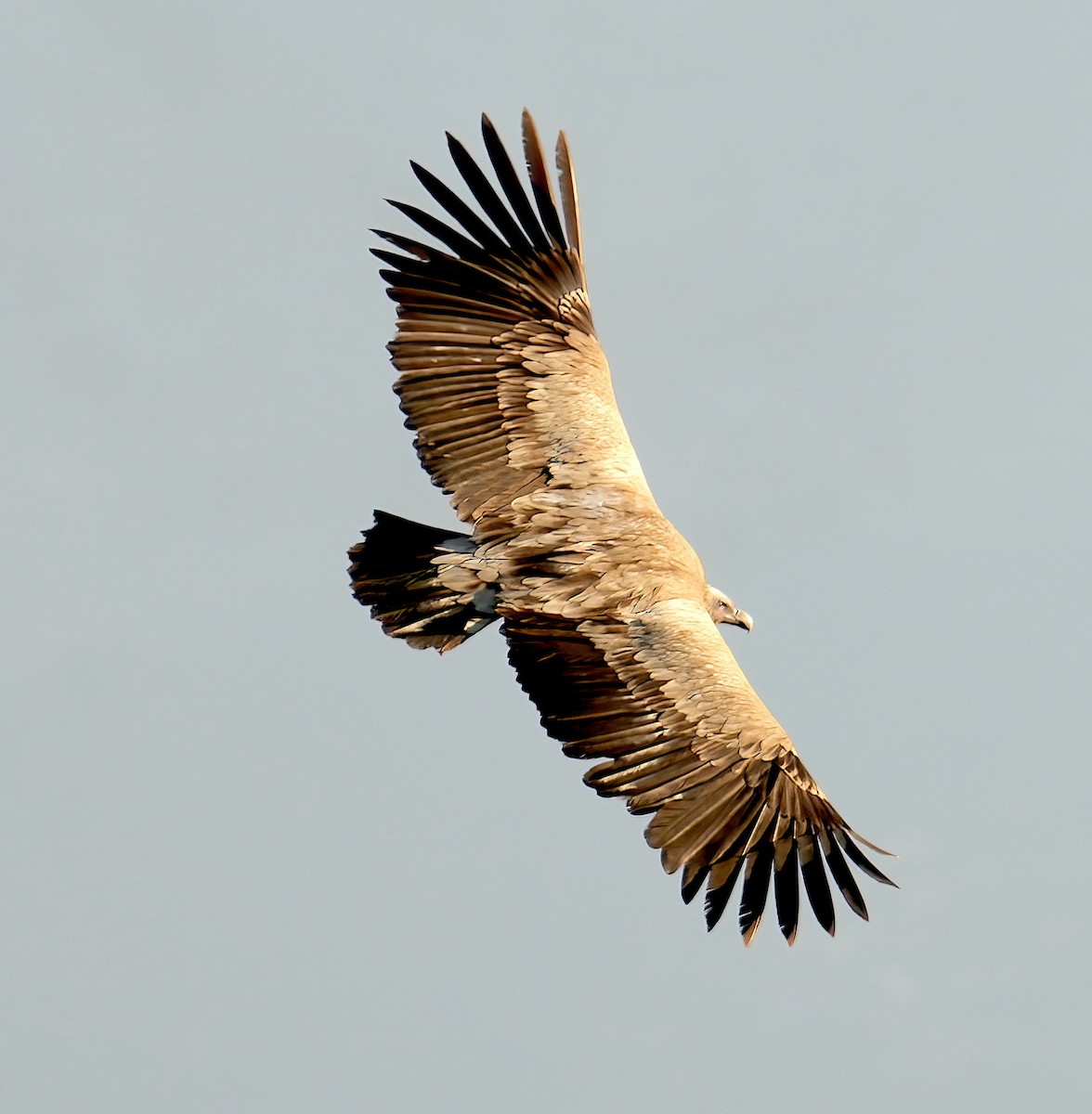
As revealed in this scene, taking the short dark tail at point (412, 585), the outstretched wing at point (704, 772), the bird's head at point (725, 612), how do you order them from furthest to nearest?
the bird's head at point (725, 612) → the short dark tail at point (412, 585) → the outstretched wing at point (704, 772)

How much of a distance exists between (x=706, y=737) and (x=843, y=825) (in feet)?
3.13

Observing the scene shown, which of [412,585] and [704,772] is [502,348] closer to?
[412,585]

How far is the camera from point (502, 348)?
14406mm

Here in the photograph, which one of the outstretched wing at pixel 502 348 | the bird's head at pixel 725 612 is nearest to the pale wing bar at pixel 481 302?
the outstretched wing at pixel 502 348

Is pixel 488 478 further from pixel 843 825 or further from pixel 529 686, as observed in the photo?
pixel 843 825

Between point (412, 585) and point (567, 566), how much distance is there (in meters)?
1.10

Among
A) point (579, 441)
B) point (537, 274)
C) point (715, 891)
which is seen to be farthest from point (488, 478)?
point (715, 891)

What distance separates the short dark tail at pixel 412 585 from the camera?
13.5 meters

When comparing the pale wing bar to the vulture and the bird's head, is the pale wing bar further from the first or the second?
the bird's head

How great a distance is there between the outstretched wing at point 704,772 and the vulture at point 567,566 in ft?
0.04

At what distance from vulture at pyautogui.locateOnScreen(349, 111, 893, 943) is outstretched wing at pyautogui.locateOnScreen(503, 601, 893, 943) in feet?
0.04

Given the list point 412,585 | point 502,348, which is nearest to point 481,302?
point 502,348

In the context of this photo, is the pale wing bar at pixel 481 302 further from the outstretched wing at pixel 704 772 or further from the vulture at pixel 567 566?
the outstretched wing at pixel 704 772

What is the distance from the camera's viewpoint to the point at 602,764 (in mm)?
12414
